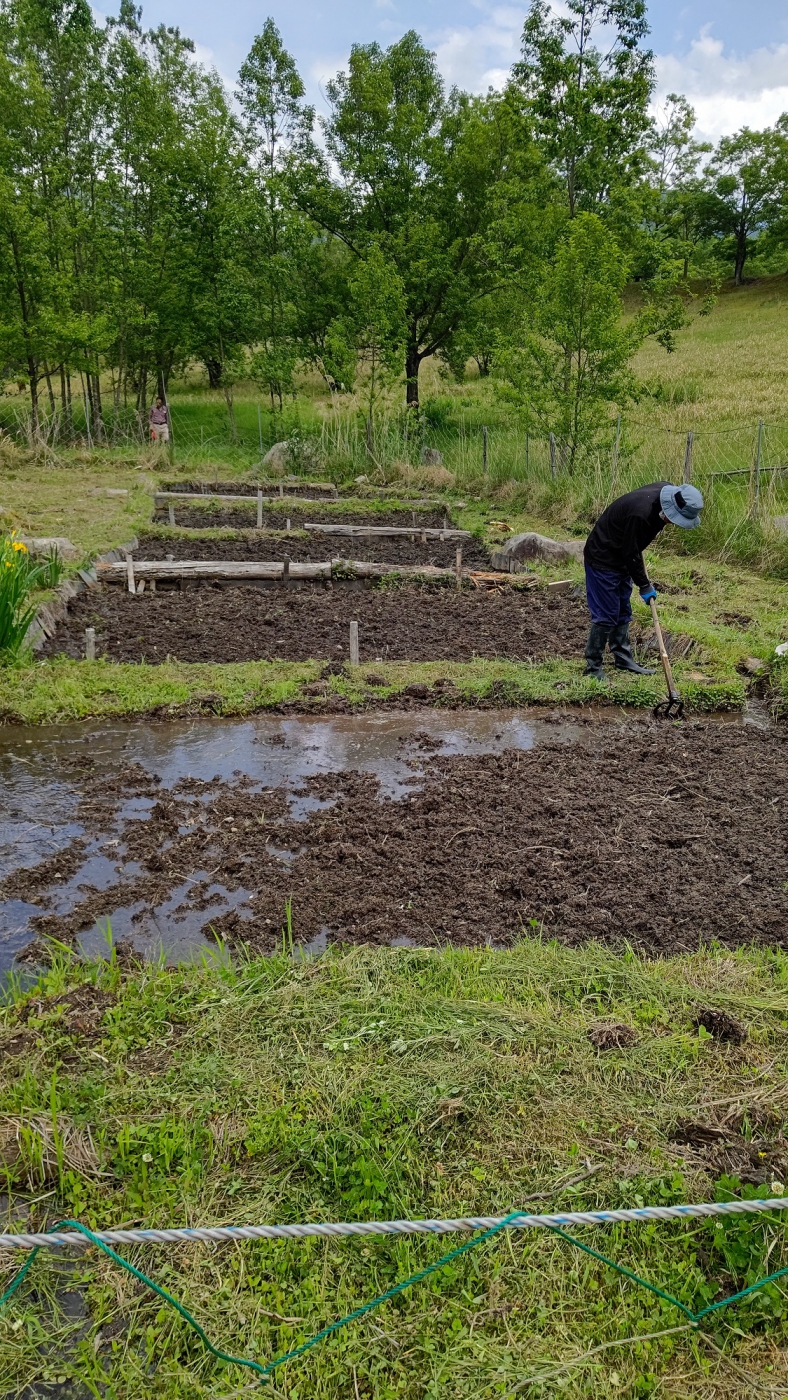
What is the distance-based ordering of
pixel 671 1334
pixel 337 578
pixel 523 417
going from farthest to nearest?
pixel 523 417, pixel 337 578, pixel 671 1334

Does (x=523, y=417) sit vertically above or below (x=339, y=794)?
above

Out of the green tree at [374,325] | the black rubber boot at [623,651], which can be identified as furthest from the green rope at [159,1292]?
the green tree at [374,325]

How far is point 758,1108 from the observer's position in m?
2.68

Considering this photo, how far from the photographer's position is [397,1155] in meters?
2.50

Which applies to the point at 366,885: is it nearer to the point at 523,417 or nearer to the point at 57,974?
the point at 57,974

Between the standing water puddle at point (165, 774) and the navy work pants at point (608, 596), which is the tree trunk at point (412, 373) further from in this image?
the standing water puddle at point (165, 774)

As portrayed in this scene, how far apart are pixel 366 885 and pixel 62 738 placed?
2.97m

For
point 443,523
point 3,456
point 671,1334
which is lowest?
point 671,1334

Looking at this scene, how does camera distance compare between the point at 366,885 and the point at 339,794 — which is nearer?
the point at 366,885

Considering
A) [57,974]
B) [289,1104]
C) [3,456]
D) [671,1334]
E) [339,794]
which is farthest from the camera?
[3,456]

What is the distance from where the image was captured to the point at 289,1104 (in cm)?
266

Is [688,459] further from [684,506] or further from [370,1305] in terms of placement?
[370,1305]

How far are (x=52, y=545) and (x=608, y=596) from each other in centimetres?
626

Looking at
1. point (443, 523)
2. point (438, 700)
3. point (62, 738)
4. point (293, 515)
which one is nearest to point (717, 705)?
point (438, 700)
